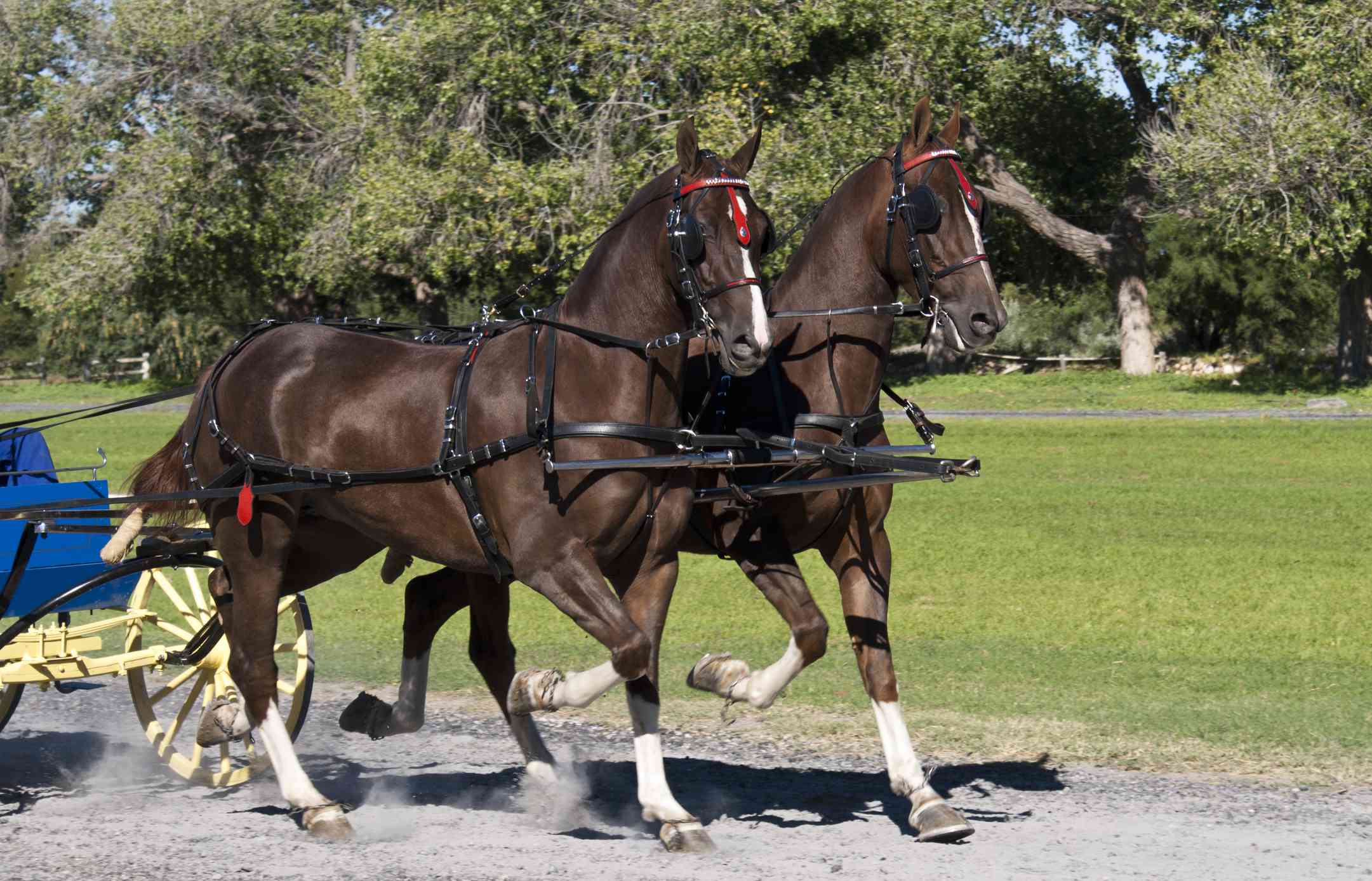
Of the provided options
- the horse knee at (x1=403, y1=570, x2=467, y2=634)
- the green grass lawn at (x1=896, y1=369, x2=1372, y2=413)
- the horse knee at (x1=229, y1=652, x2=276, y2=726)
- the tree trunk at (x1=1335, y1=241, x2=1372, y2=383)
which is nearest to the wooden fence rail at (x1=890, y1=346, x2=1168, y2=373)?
the green grass lawn at (x1=896, y1=369, x2=1372, y2=413)

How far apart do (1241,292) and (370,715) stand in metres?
42.9

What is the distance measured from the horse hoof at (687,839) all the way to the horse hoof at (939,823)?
2.67 feet

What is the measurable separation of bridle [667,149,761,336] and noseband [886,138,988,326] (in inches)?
33.1

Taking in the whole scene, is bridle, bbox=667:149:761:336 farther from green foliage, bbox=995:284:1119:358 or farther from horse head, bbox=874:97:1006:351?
green foliage, bbox=995:284:1119:358

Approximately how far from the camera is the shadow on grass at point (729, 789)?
258 inches

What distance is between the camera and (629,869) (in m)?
5.71

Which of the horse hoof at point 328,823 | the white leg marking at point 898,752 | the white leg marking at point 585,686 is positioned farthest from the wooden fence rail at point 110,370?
the white leg marking at point 898,752

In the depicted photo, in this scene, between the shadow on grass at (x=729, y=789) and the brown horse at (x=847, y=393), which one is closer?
the brown horse at (x=847, y=393)

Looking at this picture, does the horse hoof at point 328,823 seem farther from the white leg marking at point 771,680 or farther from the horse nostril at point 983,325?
the horse nostril at point 983,325

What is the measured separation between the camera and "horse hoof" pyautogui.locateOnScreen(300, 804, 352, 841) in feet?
20.6

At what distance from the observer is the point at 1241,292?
150 ft

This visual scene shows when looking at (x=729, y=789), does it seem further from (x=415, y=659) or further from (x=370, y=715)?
(x=370, y=715)

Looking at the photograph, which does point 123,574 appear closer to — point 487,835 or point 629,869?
point 487,835

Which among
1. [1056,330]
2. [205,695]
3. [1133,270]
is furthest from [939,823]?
[1056,330]
